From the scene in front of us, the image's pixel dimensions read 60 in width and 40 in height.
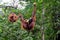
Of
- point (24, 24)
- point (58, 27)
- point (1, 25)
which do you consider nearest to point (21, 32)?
point (1, 25)

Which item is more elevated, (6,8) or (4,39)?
(6,8)

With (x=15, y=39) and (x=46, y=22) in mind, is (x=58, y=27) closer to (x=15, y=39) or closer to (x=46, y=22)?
(x=46, y=22)

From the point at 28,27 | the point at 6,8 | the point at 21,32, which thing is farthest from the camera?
the point at 6,8

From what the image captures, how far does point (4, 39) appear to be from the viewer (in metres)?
3.34

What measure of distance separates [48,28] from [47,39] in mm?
166

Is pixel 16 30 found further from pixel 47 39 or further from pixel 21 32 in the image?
pixel 47 39

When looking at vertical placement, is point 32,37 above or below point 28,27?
below

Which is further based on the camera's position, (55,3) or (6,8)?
(6,8)

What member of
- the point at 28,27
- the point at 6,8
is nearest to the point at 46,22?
the point at 6,8

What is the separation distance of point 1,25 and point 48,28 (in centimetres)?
67

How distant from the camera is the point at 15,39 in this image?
3320mm

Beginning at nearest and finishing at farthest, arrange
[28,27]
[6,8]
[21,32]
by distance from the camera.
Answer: [28,27] < [21,32] < [6,8]

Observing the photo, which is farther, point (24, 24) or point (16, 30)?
point (16, 30)

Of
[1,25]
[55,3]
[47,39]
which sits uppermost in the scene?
[55,3]
